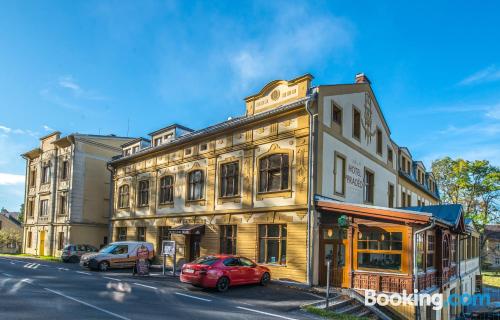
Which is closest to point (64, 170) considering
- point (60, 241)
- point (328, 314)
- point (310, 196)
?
point (60, 241)

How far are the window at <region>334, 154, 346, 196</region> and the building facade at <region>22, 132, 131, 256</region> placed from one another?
25954 millimetres

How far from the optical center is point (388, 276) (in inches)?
626

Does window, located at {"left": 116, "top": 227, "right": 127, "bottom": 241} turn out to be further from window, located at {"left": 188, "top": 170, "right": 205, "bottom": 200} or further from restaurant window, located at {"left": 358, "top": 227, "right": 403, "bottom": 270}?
restaurant window, located at {"left": 358, "top": 227, "right": 403, "bottom": 270}

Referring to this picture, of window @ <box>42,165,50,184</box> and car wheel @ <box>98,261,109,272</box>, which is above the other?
window @ <box>42,165,50,184</box>

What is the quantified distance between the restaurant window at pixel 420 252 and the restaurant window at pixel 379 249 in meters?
0.71

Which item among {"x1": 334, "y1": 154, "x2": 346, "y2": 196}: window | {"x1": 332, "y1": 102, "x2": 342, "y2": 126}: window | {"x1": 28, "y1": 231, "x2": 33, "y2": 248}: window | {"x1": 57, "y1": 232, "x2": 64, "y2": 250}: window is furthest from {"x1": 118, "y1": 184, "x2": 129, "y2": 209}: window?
{"x1": 332, "y1": 102, "x2": 342, "y2": 126}: window

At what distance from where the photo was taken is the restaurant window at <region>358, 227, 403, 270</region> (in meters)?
16.2

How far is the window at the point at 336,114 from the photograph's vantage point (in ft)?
69.1

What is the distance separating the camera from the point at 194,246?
24.9 metres

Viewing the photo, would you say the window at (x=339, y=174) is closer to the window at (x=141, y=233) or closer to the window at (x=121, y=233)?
the window at (x=141, y=233)

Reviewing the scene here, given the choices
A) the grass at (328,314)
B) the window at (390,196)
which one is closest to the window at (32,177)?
the window at (390,196)

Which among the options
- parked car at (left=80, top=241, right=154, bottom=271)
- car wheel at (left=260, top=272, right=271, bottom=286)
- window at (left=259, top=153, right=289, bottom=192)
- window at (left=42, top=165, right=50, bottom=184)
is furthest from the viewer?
window at (left=42, top=165, right=50, bottom=184)

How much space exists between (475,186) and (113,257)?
4331cm

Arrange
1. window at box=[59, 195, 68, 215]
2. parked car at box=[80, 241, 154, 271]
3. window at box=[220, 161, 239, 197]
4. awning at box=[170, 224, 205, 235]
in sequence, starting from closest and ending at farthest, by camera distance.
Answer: window at box=[220, 161, 239, 197] → awning at box=[170, 224, 205, 235] → parked car at box=[80, 241, 154, 271] → window at box=[59, 195, 68, 215]
